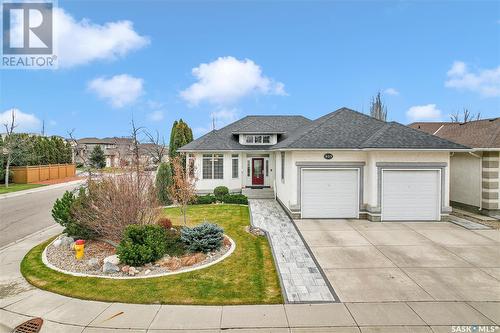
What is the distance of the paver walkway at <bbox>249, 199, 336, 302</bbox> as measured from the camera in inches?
232

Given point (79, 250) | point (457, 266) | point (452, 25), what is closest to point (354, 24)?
point (452, 25)

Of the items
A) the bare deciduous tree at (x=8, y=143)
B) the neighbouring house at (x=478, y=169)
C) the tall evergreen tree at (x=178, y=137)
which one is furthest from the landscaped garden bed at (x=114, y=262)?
the bare deciduous tree at (x=8, y=143)

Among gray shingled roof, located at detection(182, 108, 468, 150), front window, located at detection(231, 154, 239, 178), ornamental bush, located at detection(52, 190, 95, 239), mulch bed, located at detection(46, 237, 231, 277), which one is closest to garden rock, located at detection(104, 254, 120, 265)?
mulch bed, located at detection(46, 237, 231, 277)

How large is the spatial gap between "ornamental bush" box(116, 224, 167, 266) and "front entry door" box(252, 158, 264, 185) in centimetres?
1241

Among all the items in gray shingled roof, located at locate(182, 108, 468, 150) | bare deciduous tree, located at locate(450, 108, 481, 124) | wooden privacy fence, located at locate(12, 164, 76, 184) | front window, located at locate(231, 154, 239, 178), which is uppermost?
bare deciduous tree, located at locate(450, 108, 481, 124)

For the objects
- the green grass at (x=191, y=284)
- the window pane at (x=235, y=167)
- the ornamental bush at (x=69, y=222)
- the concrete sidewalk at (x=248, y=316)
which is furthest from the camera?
the window pane at (x=235, y=167)

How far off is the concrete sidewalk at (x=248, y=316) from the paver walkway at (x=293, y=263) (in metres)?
0.42

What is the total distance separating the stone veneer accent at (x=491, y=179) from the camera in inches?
504

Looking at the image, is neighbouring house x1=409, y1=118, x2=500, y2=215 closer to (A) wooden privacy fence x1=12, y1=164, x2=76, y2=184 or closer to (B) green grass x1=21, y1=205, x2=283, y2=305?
(B) green grass x1=21, y1=205, x2=283, y2=305

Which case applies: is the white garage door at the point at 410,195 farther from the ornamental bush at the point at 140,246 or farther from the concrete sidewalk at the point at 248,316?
the ornamental bush at the point at 140,246

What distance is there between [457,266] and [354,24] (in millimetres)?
13200

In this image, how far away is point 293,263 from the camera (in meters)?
7.59

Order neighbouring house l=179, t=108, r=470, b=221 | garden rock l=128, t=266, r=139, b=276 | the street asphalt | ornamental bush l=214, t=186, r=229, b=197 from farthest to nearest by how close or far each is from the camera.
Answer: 1. ornamental bush l=214, t=186, r=229, b=197
2. neighbouring house l=179, t=108, r=470, b=221
3. the street asphalt
4. garden rock l=128, t=266, r=139, b=276

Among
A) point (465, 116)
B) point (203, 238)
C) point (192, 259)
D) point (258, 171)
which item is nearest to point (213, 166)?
point (258, 171)
